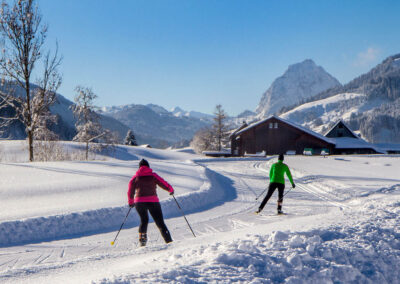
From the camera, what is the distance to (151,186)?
235 inches

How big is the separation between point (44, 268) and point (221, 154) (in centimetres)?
5095

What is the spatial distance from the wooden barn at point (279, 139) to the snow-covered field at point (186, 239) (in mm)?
35400

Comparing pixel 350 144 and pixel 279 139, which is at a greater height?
pixel 279 139

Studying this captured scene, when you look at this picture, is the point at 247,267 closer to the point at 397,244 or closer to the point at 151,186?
the point at 151,186

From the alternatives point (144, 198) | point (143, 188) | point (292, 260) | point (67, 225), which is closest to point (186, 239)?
point (144, 198)

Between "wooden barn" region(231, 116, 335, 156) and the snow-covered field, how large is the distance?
35400 mm

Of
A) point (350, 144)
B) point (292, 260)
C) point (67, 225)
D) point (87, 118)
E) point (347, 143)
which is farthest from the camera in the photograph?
point (347, 143)

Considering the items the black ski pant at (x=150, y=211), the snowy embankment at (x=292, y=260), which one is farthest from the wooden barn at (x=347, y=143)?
the black ski pant at (x=150, y=211)

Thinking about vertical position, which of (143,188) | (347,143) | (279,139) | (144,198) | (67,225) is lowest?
(67,225)

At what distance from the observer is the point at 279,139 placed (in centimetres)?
4703

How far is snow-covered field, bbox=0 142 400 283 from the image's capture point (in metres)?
4.12

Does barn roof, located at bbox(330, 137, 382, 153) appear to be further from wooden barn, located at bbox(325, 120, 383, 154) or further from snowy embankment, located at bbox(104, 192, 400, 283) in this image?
snowy embankment, located at bbox(104, 192, 400, 283)

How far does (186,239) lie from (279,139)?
4290 cm

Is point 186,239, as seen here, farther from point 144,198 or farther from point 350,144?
point 350,144
